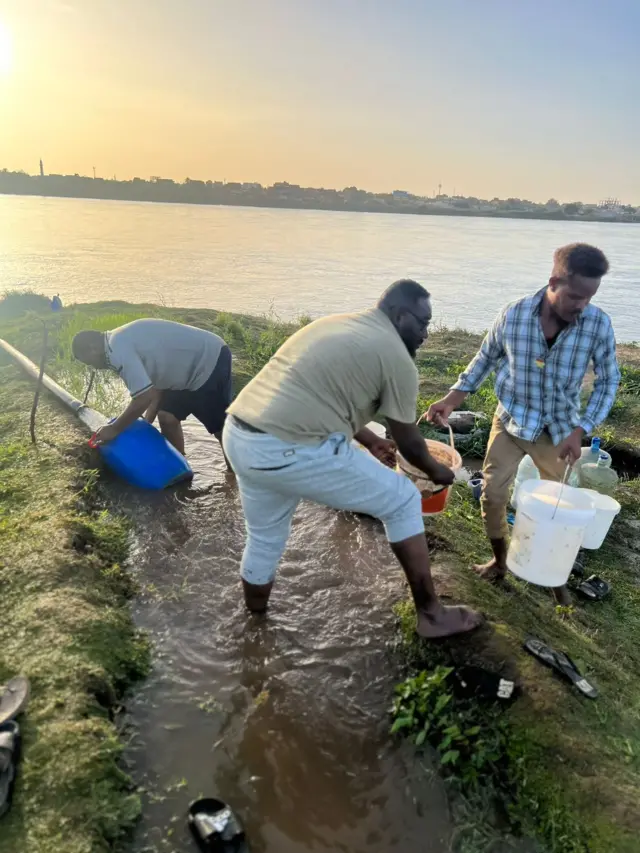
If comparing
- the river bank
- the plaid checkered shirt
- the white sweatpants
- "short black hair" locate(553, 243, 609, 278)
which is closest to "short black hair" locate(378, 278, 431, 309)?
the white sweatpants

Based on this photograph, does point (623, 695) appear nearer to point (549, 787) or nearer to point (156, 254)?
point (549, 787)

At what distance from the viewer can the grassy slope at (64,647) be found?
1.93 meters

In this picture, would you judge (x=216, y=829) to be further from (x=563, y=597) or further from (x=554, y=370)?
(x=554, y=370)

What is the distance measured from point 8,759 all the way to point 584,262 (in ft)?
10.0

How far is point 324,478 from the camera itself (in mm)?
2406

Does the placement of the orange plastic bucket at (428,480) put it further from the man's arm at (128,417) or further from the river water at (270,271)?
the river water at (270,271)

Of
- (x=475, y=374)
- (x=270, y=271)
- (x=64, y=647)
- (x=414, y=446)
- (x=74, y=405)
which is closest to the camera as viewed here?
(x=414, y=446)

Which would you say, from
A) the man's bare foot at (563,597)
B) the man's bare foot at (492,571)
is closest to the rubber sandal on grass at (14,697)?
the man's bare foot at (492,571)

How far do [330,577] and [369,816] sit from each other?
1484mm

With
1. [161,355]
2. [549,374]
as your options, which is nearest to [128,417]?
[161,355]

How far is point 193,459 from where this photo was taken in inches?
210

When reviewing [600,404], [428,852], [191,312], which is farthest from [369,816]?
[191,312]

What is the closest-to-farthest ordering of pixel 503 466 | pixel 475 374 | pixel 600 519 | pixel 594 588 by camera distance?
pixel 503 466 < pixel 475 374 < pixel 594 588 < pixel 600 519

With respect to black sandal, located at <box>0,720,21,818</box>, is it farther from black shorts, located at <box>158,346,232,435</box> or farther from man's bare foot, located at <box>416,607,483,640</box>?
black shorts, located at <box>158,346,232,435</box>
